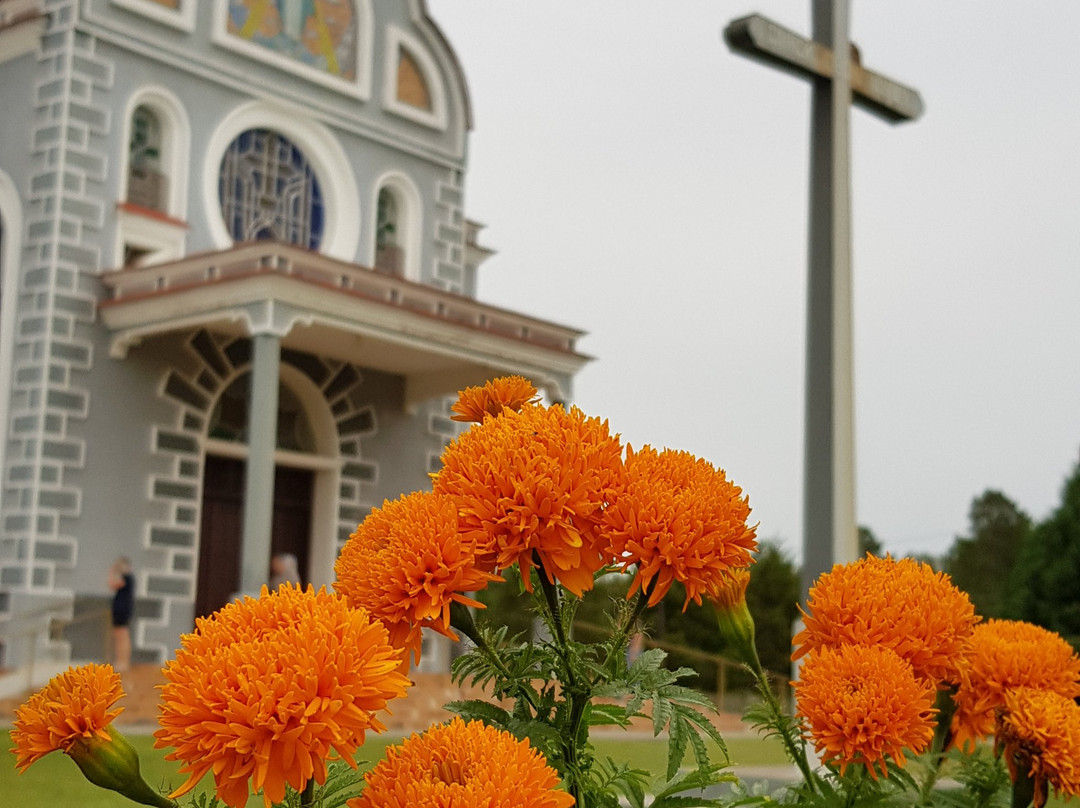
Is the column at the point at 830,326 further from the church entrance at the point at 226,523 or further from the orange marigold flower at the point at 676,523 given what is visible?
the church entrance at the point at 226,523

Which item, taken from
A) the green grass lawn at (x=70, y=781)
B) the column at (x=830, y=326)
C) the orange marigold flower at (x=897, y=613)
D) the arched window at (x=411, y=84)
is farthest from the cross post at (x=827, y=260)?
the arched window at (x=411, y=84)

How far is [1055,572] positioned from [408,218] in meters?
9.29

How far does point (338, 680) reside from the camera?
0.82 metres

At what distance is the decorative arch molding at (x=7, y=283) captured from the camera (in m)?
12.7

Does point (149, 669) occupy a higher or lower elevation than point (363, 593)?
lower

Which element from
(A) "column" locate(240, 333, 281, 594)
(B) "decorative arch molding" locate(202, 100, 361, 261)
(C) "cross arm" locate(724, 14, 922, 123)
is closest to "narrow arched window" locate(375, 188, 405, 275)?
(B) "decorative arch molding" locate(202, 100, 361, 261)

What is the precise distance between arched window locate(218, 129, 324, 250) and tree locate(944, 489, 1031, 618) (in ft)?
44.5

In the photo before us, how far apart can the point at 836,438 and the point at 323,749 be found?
571cm

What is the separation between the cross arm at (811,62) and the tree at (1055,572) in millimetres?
4576

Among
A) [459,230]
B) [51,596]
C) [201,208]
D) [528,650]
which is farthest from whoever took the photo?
[459,230]

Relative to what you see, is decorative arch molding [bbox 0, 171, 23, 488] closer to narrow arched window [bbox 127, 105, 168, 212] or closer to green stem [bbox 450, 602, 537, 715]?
narrow arched window [bbox 127, 105, 168, 212]

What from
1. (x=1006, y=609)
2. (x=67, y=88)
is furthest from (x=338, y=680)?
(x=67, y=88)

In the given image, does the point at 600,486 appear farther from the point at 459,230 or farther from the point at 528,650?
the point at 459,230

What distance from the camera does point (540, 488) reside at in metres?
0.97
